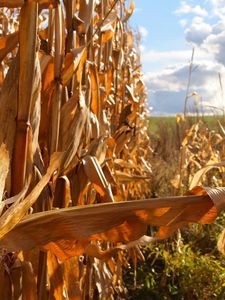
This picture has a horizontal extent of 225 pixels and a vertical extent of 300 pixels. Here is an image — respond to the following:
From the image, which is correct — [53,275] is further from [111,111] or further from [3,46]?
[111,111]

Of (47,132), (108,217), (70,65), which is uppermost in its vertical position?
(70,65)

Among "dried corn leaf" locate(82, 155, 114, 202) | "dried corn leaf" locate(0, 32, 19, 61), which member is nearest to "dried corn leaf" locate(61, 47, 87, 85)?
"dried corn leaf" locate(0, 32, 19, 61)

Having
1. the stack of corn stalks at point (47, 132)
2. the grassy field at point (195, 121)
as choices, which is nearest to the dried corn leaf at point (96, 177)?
the stack of corn stalks at point (47, 132)

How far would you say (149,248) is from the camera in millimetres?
3324

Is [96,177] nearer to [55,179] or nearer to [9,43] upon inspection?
[55,179]

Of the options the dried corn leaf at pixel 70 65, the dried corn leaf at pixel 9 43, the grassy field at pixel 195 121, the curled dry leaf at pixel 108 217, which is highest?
the grassy field at pixel 195 121

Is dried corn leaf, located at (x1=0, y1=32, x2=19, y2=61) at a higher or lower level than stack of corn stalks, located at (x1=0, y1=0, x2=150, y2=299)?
higher

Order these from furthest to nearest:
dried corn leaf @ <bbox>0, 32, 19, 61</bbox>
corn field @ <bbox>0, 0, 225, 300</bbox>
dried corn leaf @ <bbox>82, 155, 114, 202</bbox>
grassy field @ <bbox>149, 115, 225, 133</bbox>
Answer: grassy field @ <bbox>149, 115, 225, 133</bbox>
dried corn leaf @ <bbox>82, 155, 114, 202</bbox>
dried corn leaf @ <bbox>0, 32, 19, 61</bbox>
corn field @ <bbox>0, 0, 225, 300</bbox>

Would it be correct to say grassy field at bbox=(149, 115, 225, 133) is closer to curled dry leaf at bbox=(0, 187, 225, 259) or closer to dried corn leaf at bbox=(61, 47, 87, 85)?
dried corn leaf at bbox=(61, 47, 87, 85)

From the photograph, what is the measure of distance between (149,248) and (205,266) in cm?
88

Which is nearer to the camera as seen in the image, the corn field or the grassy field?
the corn field

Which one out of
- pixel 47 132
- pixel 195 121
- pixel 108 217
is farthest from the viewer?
pixel 195 121

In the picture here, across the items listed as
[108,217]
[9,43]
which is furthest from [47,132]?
[108,217]

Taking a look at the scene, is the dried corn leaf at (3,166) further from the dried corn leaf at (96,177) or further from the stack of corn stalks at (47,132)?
the dried corn leaf at (96,177)
